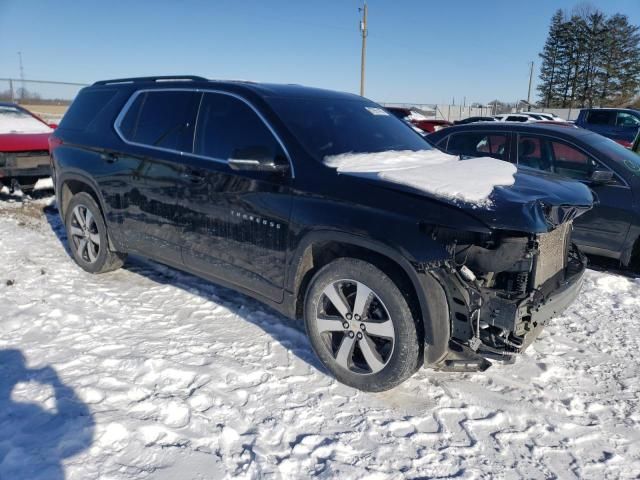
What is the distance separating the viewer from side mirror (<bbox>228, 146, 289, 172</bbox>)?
3141mm

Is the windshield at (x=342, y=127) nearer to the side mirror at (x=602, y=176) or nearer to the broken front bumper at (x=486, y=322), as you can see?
the broken front bumper at (x=486, y=322)

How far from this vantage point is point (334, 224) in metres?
2.92

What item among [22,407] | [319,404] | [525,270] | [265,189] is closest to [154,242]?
[265,189]

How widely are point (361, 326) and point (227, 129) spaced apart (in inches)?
70.8

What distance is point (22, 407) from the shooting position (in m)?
2.77

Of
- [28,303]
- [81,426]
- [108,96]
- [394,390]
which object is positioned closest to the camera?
[81,426]

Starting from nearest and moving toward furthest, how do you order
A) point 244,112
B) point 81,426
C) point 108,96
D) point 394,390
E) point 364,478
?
1. point 364,478
2. point 81,426
3. point 394,390
4. point 244,112
5. point 108,96

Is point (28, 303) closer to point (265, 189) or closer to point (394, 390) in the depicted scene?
point (265, 189)

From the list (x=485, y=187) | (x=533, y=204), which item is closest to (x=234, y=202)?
(x=485, y=187)

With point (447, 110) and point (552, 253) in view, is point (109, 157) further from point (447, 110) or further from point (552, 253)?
point (447, 110)

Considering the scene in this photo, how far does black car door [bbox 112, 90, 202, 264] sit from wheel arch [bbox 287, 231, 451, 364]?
4.37ft

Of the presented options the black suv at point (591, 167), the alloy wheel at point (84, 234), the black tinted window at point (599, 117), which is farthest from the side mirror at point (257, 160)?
the black tinted window at point (599, 117)

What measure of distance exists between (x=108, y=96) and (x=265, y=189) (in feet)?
8.24

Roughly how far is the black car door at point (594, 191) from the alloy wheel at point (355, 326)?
3.12 metres
